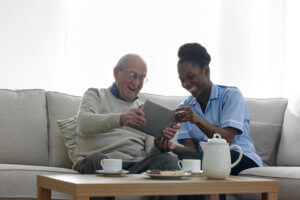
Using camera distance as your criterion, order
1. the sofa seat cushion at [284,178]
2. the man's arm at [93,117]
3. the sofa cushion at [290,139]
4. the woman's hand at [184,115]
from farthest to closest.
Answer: the sofa cushion at [290,139]
the man's arm at [93,117]
the woman's hand at [184,115]
the sofa seat cushion at [284,178]

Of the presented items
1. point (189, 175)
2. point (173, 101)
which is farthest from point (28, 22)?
point (189, 175)

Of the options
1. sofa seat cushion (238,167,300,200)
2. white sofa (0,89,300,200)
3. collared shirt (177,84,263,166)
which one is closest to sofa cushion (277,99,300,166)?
white sofa (0,89,300,200)

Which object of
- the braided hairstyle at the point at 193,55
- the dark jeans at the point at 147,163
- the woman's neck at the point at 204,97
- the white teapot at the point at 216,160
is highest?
the braided hairstyle at the point at 193,55

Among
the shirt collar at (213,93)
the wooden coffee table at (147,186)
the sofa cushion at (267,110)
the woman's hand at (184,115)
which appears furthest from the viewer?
the sofa cushion at (267,110)

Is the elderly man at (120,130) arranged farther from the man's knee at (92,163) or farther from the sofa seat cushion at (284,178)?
the sofa seat cushion at (284,178)

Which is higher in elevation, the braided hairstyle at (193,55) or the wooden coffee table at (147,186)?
the braided hairstyle at (193,55)

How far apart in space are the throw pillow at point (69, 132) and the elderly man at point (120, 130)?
10cm

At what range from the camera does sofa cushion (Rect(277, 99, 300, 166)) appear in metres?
3.11

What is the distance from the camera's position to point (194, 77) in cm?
277

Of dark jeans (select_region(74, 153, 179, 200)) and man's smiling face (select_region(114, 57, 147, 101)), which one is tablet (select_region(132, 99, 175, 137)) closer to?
dark jeans (select_region(74, 153, 179, 200))

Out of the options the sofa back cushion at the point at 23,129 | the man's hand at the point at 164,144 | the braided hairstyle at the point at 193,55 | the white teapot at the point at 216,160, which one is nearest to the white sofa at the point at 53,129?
the sofa back cushion at the point at 23,129

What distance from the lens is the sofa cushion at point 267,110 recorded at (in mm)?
3350

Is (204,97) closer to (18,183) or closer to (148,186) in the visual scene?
(18,183)

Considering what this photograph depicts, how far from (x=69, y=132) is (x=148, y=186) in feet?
4.28
